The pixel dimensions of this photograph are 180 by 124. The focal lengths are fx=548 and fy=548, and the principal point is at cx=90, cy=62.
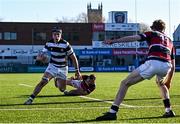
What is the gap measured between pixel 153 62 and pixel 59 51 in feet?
18.1

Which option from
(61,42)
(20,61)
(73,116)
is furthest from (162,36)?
(20,61)

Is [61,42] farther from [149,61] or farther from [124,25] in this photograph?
[124,25]

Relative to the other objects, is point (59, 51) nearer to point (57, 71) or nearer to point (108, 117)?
point (57, 71)

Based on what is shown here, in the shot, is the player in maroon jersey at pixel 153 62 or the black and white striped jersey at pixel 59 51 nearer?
the player in maroon jersey at pixel 153 62

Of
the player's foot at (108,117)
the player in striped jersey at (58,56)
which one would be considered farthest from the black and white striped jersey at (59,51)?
the player's foot at (108,117)

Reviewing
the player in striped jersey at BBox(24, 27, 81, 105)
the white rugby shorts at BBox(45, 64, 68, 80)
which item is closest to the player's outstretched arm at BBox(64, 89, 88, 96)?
the white rugby shorts at BBox(45, 64, 68, 80)

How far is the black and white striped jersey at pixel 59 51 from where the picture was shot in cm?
1563

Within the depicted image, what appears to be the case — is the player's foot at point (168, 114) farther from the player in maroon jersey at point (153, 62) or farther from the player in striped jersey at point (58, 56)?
the player in striped jersey at point (58, 56)

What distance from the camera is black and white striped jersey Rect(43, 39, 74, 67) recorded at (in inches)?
615

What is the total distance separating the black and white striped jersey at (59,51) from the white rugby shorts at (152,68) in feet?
17.4

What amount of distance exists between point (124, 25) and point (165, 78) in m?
76.4

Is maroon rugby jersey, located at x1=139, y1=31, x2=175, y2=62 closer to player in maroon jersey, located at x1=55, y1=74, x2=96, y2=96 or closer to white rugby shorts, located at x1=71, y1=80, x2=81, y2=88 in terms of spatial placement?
player in maroon jersey, located at x1=55, y1=74, x2=96, y2=96

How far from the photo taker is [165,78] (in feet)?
37.7

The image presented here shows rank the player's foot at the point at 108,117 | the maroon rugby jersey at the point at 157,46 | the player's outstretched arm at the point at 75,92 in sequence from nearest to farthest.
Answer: the player's foot at the point at 108,117, the maroon rugby jersey at the point at 157,46, the player's outstretched arm at the point at 75,92
